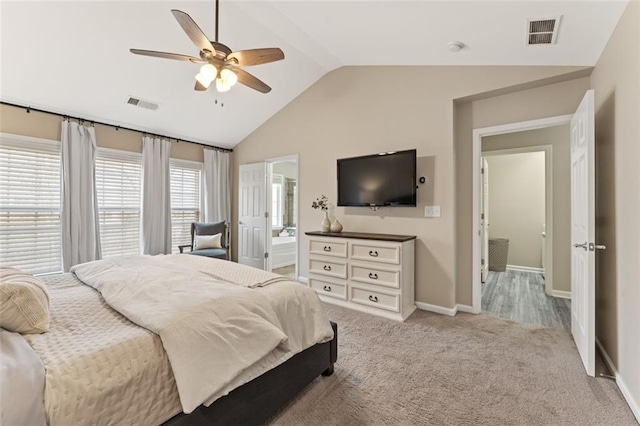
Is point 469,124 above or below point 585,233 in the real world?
above

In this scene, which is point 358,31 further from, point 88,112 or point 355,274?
point 88,112

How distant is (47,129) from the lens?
3744 millimetres

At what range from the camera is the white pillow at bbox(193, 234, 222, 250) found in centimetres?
476

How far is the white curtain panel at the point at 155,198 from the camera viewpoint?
15.1 ft

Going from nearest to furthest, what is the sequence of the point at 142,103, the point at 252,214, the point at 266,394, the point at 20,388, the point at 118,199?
1. the point at 20,388
2. the point at 266,394
3. the point at 142,103
4. the point at 118,199
5. the point at 252,214

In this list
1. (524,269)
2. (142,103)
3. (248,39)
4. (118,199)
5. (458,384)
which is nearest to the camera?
(458,384)

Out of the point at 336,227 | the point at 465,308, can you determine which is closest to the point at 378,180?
the point at 336,227

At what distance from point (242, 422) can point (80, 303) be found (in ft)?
3.64

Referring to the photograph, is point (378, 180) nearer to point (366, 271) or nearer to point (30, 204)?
point (366, 271)

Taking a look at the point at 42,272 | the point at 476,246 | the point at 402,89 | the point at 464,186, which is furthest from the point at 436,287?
the point at 42,272

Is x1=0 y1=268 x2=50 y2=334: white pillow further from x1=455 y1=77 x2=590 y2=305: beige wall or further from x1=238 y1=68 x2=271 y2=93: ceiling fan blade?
x1=455 y1=77 x2=590 y2=305: beige wall

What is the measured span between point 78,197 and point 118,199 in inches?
23.0

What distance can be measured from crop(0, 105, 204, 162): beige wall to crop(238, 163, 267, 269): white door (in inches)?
70.4

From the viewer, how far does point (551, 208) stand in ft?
13.2
